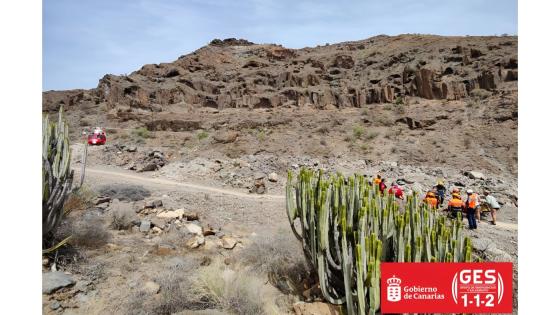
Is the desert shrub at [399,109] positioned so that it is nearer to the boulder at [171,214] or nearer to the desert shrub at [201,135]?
the desert shrub at [201,135]

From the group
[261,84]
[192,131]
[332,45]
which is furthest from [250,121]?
[332,45]

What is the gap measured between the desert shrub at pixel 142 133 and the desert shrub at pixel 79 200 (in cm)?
1666

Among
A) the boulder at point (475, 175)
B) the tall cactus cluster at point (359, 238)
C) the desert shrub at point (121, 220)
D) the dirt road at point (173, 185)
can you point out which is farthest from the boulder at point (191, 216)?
the boulder at point (475, 175)

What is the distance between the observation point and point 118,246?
22.3ft

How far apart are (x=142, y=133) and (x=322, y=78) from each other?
1841 cm

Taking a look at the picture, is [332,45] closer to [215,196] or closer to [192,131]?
[192,131]

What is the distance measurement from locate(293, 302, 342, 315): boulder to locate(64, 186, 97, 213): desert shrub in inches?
206

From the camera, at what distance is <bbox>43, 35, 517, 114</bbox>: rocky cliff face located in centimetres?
2760

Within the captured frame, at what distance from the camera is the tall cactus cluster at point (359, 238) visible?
3799 mm

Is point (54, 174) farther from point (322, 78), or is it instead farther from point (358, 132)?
point (322, 78)

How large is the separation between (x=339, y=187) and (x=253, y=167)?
12330 mm

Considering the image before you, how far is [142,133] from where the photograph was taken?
84.6 ft

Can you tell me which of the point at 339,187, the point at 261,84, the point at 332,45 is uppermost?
the point at 332,45

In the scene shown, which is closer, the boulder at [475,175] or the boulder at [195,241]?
the boulder at [195,241]
